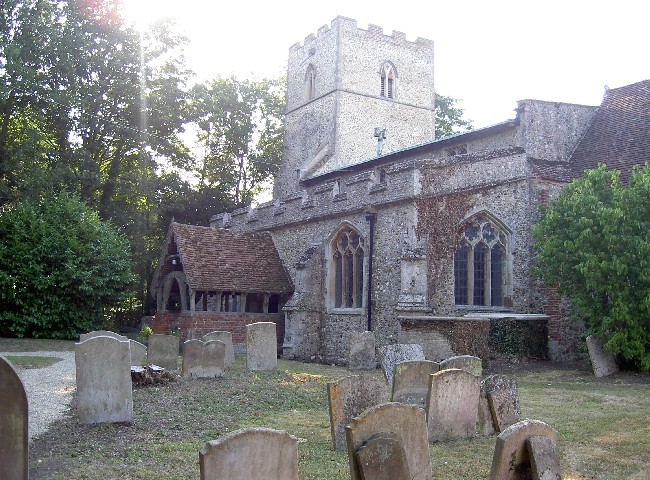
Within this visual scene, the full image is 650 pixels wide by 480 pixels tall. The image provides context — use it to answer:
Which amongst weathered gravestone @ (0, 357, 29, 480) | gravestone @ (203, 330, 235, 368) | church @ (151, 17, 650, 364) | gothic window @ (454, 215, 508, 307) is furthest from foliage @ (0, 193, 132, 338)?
weathered gravestone @ (0, 357, 29, 480)

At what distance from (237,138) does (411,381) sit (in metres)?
25.5

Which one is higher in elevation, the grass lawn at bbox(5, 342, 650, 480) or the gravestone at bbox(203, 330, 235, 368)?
the gravestone at bbox(203, 330, 235, 368)

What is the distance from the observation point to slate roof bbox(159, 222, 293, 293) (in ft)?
66.1

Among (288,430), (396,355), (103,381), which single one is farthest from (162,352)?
(288,430)

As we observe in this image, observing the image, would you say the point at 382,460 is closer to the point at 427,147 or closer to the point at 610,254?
the point at 610,254

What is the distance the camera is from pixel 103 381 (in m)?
8.19

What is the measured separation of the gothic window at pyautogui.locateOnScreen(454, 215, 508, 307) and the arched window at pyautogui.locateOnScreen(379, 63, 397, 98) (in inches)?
622

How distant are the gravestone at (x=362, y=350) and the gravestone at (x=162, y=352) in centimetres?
402

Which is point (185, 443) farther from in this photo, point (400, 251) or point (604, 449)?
point (400, 251)

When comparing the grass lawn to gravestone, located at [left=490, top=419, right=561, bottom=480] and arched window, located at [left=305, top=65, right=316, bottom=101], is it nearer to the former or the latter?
gravestone, located at [left=490, top=419, right=561, bottom=480]

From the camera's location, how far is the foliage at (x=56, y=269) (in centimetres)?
2133

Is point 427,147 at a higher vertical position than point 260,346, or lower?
higher

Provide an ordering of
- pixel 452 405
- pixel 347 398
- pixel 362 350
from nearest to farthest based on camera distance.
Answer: pixel 347 398, pixel 452 405, pixel 362 350

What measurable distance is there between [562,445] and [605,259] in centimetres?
684
